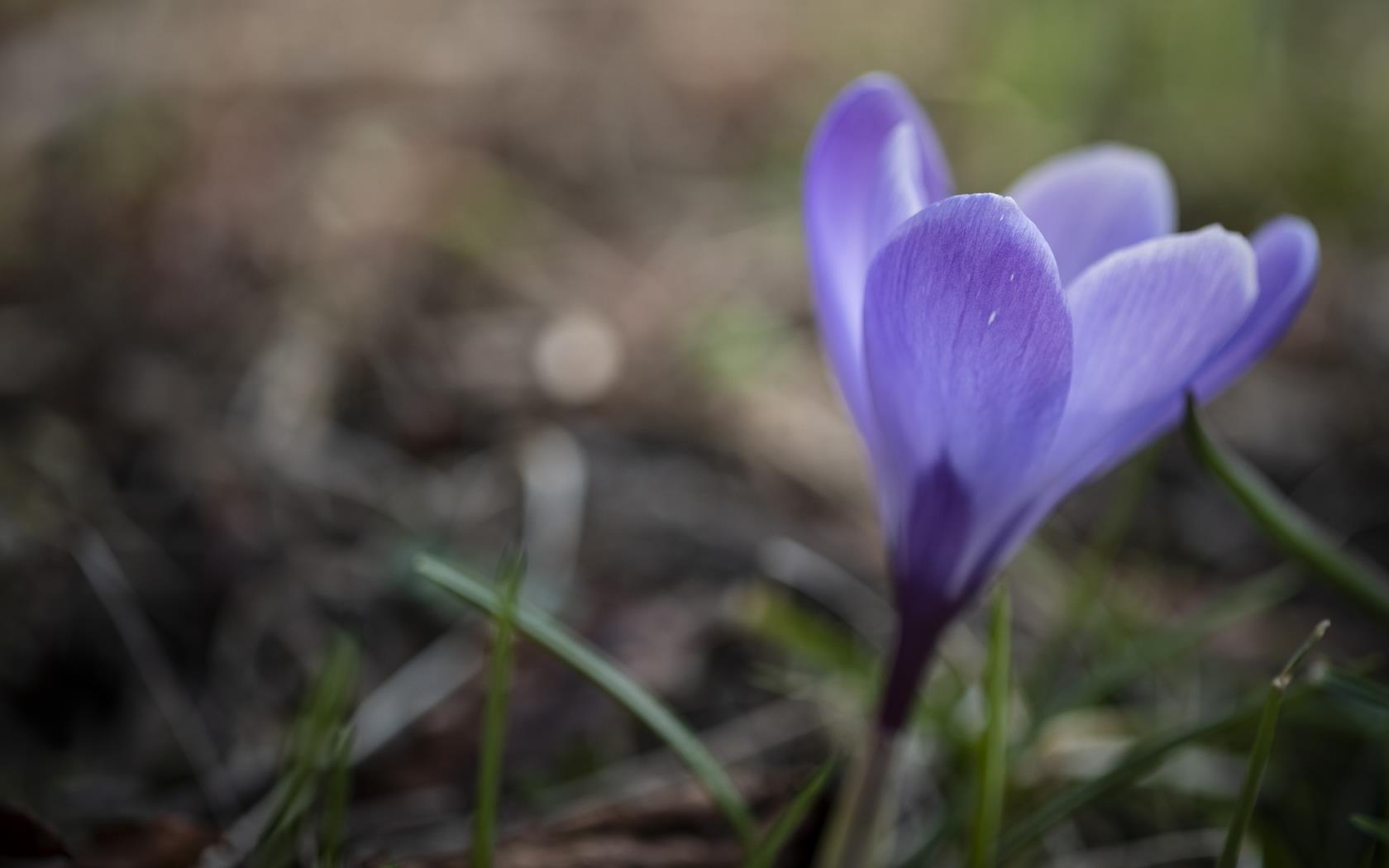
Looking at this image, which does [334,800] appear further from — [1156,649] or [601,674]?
[1156,649]

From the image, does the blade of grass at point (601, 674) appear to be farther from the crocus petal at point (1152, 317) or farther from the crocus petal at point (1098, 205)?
the crocus petal at point (1098, 205)

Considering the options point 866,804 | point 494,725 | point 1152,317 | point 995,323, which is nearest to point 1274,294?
point 1152,317

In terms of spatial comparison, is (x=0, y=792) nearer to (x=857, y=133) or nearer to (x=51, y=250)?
(x=857, y=133)

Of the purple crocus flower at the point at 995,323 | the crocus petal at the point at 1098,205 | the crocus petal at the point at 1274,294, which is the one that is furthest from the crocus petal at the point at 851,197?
the crocus petal at the point at 1274,294

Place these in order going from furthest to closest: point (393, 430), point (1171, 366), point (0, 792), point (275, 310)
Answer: point (275, 310) → point (393, 430) → point (0, 792) → point (1171, 366)

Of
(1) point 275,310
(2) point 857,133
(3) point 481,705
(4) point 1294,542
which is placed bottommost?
(3) point 481,705

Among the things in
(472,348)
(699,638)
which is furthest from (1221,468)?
(472,348)

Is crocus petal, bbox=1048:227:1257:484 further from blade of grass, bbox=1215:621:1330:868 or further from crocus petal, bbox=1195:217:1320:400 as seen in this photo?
blade of grass, bbox=1215:621:1330:868

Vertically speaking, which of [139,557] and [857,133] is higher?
[857,133]
